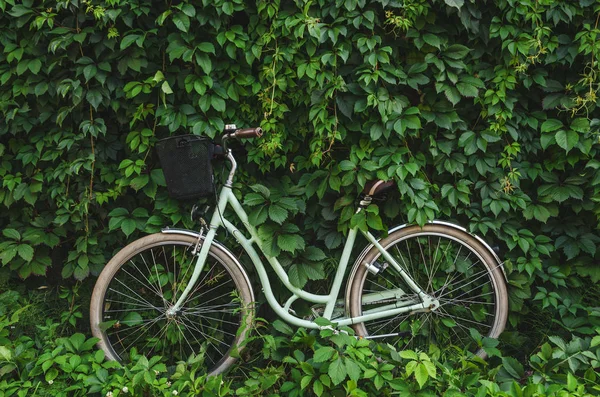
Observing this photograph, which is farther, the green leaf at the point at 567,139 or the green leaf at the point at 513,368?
the green leaf at the point at 567,139

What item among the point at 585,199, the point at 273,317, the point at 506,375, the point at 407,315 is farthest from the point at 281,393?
the point at 585,199

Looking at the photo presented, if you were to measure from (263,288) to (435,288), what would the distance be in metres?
1.10

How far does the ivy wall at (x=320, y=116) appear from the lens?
2850mm

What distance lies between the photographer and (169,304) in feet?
9.89

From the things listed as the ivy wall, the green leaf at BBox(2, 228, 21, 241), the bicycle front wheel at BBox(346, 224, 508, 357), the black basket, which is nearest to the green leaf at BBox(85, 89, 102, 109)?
the ivy wall

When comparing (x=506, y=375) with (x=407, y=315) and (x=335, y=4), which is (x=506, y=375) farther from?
(x=335, y=4)

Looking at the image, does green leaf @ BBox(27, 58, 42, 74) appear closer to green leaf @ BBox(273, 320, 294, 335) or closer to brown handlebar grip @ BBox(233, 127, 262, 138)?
brown handlebar grip @ BBox(233, 127, 262, 138)

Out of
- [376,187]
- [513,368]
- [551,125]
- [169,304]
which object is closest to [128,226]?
[169,304]

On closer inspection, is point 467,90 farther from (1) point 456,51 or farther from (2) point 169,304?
(2) point 169,304

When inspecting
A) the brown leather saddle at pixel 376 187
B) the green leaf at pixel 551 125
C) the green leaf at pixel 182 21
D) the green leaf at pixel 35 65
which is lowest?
the brown leather saddle at pixel 376 187

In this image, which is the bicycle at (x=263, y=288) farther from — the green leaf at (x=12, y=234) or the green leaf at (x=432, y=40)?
the green leaf at (x=432, y=40)

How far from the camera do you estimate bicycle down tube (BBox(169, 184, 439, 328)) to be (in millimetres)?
2889

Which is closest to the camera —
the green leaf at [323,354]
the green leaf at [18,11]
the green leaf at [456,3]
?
the green leaf at [323,354]

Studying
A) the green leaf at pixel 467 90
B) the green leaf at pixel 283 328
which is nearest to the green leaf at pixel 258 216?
the green leaf at pixel 283 328
